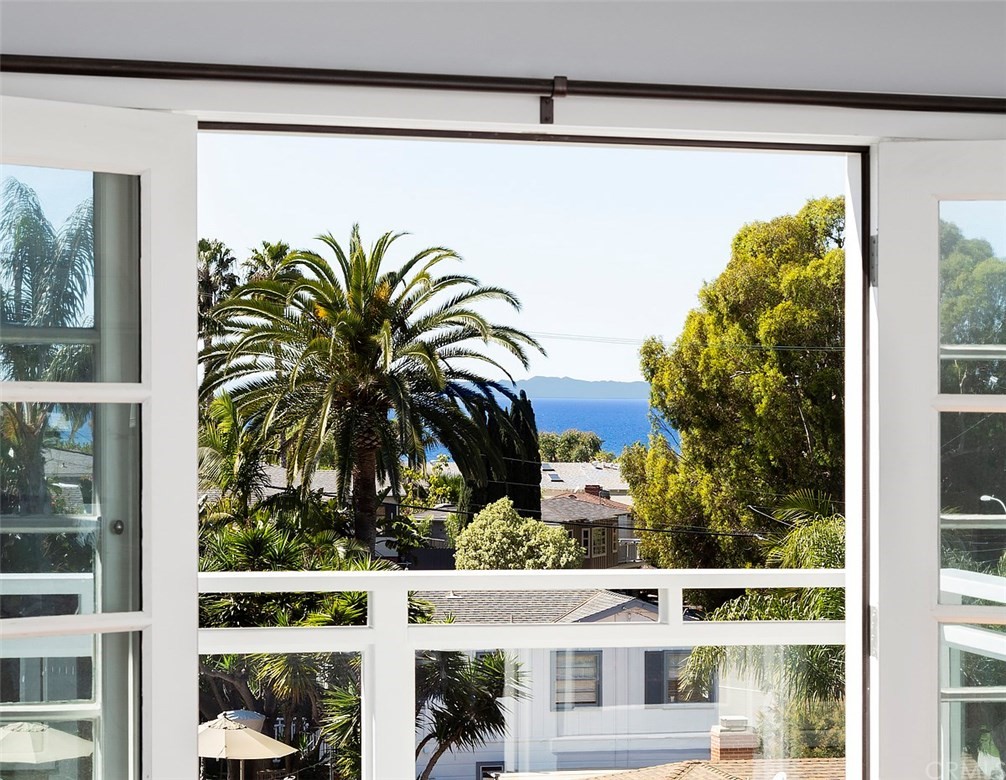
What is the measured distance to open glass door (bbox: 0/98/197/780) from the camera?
157 centimetres

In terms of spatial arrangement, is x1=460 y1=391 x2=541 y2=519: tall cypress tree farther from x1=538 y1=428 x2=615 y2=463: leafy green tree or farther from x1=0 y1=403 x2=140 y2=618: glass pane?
x1=0 y1=403 x2=140 y2=618: glass pane

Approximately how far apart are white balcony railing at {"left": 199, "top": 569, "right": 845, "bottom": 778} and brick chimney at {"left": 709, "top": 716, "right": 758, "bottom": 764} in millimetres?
555

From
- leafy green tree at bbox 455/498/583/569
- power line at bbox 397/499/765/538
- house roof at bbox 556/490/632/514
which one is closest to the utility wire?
power line at bbox 397/499/765/538

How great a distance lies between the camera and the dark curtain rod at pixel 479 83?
1615 millimetres

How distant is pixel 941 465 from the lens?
1816mm

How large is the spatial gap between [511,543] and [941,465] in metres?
9.45

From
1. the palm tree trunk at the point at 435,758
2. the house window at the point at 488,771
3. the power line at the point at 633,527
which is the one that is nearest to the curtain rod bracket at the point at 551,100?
the house window at the point at 488,771

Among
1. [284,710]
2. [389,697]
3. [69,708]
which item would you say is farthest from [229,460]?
[69,708]

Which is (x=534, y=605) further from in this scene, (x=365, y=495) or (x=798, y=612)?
(x=798, y=612)

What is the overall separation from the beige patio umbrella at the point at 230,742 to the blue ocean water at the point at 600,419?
23.3ft

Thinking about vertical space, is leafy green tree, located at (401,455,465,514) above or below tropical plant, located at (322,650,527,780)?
above

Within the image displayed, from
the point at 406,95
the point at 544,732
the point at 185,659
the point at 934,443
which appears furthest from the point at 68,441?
the point at 544,732

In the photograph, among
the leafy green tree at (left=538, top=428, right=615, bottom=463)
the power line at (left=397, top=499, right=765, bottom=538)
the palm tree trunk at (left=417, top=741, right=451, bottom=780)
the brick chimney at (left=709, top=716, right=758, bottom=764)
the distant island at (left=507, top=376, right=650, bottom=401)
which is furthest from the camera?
the distant island at (left=507, top=376, right=650, bottom=401)

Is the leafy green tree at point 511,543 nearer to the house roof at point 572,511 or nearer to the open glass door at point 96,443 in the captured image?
the house roof at point 572,511
